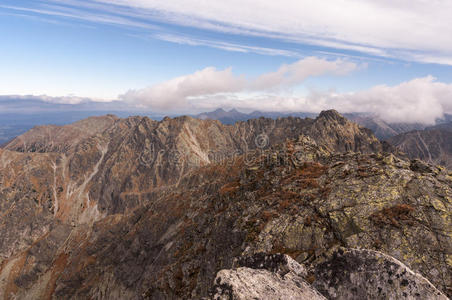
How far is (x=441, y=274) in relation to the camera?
1515 centimetres

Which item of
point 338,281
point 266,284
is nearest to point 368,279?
point 338,281

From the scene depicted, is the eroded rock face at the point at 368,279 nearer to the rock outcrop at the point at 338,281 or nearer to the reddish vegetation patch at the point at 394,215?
the rock outcrop at the point at 338,281

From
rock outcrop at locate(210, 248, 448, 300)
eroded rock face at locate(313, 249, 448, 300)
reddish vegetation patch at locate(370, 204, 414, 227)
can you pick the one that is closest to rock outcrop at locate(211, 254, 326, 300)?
rock outcrop at locate(210, 248, 448, 300)

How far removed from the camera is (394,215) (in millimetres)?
19906

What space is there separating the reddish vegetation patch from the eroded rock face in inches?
405

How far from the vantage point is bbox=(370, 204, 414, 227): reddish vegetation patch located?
63.6 feet

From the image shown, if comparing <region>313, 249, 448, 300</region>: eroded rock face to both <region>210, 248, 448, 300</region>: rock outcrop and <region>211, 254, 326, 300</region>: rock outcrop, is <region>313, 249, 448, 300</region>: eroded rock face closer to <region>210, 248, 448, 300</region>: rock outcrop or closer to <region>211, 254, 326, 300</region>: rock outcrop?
<region>210, 248, 448, 300</region>: rock outcrop

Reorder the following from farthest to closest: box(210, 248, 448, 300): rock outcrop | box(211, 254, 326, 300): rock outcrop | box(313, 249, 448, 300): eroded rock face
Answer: box(313, 249, 448, 300): eroded rock face, box(210, 248, 448, 300): rock outcrop, box(211, 254, 326, 300): rock outcrop

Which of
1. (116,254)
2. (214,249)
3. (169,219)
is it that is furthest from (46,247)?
(214,249)

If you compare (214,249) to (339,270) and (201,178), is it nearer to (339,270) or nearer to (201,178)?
(339,270)

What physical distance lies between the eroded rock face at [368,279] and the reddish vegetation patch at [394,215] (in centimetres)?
1028

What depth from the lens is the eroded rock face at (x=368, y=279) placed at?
9797 mm

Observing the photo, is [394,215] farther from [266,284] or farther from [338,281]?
[266,284]

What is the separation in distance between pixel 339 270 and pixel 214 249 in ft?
76.4
